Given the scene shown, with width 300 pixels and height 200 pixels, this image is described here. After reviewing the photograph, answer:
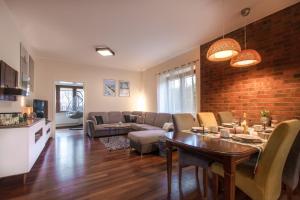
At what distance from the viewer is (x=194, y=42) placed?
4012 mm

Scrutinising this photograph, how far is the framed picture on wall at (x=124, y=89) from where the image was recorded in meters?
6.88

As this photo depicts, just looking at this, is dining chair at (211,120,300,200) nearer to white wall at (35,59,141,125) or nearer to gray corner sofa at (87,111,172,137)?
gray corner sofa at (87,111,172,137)

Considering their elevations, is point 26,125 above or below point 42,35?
below

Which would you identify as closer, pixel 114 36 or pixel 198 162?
pixel 198 162

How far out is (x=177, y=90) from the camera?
497cm

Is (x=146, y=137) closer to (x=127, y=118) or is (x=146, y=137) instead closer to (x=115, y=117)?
(x=127, y=118)

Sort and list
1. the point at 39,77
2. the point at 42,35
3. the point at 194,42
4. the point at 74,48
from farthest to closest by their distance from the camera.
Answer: the point at 39,77 < the point at 74,48 < the point at 194,42 < the point at 42,35

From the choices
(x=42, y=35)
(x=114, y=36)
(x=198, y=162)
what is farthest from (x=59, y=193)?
(x=42, y=35)

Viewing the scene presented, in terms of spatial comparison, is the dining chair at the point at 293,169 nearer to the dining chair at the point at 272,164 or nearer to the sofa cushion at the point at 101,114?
the dining chair at the point at 272,164

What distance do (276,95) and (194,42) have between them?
212 cm

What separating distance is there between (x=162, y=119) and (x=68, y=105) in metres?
5.75

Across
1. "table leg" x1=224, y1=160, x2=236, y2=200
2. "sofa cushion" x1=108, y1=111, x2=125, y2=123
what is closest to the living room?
"table leg" x1=224, y1=160, x2=236, y2=200

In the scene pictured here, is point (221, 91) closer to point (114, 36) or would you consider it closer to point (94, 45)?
point (114, 36)

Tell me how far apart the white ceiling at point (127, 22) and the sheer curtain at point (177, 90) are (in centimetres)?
71
